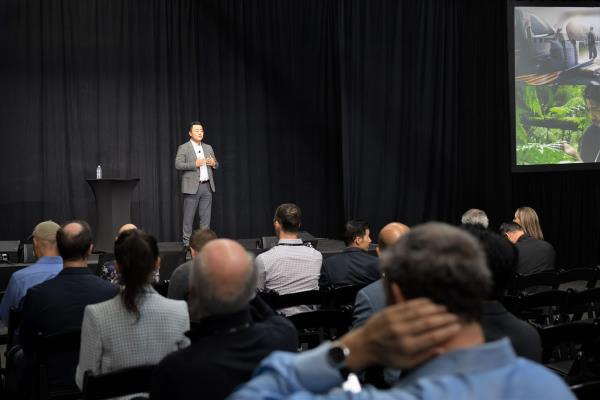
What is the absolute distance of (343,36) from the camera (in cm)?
995

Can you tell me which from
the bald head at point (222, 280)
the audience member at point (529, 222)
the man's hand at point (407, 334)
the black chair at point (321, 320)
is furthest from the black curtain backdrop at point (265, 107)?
the man's hand at point (407, 334)

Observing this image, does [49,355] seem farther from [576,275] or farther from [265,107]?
[265,107]

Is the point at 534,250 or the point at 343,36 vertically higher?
the point at 343,36

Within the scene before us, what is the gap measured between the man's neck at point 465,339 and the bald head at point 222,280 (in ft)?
2.73

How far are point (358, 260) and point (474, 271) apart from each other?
342 cm

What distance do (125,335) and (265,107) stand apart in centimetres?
859

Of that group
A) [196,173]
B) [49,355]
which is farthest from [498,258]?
[196,173]

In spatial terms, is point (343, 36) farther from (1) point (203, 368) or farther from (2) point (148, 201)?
(1) point (203, 368)

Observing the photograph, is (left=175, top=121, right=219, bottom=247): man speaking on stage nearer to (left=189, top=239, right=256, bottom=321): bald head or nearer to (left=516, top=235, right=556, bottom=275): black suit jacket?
(left=516, top=235, right=556, bottom=275): black suit jacket

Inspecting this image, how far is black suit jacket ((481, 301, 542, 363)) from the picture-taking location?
218 cm

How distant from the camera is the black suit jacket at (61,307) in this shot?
10.8ft

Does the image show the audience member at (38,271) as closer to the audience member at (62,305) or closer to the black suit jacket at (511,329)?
the audience member at (62,305)

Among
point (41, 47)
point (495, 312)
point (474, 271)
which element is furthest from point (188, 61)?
point (474, 271)

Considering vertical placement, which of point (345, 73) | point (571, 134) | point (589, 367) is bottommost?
point (589, 367)
